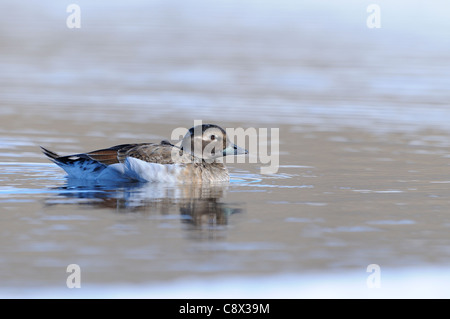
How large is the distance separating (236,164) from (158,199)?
10.6ft

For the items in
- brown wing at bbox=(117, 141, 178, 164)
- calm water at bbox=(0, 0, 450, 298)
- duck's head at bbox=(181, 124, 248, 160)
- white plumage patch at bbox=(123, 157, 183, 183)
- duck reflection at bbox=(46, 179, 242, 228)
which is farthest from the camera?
duck's head at bbox=(181, 124, 248, 160)

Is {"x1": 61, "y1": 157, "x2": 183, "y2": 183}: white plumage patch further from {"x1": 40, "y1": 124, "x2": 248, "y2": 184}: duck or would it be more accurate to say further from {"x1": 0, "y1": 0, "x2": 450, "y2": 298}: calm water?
{"x1": 0, "y1": 0, "x2": 450, "y2": 298}: calm water

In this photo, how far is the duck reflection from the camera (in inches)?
393

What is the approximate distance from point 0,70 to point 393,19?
1492cm

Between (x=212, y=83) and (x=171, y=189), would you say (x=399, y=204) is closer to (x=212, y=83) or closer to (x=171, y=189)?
(x=171, y=189)

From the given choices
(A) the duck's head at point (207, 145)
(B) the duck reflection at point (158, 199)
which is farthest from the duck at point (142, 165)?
(A) the duck's head at point (207, 145)

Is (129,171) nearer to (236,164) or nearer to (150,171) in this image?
(150,171)

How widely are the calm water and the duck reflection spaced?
0.03m

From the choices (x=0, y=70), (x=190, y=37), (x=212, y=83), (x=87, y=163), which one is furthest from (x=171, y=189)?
(x=190, y=37)

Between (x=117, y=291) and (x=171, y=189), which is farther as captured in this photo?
(x=171, y=189)

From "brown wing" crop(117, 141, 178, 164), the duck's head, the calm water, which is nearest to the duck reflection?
the calm water

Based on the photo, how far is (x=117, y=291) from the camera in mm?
7242

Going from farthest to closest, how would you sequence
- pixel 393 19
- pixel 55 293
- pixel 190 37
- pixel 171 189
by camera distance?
pixel 393 19 < pixel 190 37 < pixel 171 189 < pixel 55 293

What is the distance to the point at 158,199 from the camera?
10.8 m
